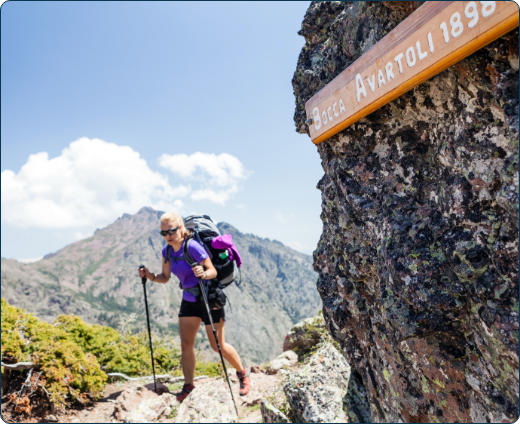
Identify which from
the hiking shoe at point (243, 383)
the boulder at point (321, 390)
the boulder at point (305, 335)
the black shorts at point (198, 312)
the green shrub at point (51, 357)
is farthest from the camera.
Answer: the boulder at point (305, 335)

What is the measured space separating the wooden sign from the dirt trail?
5.25 metres

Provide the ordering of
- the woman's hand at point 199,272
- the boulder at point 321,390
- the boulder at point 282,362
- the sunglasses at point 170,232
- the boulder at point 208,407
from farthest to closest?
the boulder at point 282,362 → the boulder at point 208,407 → the sunglasses at point 170,232 → the woman's hand at point 199,272 → the boulder at point 321,390

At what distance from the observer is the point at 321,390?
4.59m

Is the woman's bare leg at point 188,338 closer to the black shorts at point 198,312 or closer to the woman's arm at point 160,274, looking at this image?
the black shorts at point 198,312

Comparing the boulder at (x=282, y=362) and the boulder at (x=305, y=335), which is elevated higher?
the boulder at (x=305, y=335)

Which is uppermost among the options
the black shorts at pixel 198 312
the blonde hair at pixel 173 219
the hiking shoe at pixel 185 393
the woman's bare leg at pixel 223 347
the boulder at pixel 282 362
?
the blonde hair at pixel 173 219

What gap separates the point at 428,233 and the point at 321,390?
9.86ft

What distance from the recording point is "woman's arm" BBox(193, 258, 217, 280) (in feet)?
17.2

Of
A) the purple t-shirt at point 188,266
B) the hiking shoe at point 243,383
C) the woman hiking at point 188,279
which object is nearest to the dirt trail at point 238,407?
the hiking shoe at point 243,383

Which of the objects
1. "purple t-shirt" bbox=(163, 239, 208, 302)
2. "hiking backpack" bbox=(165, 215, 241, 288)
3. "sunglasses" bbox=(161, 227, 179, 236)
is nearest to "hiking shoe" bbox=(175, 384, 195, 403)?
"purple t-shirt" bbox=(163, 239, 208, 302)

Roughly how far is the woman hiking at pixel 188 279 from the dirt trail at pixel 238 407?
27 cm

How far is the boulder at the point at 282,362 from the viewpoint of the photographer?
8.58 metres

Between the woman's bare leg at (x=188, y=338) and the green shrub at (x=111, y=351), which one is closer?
the woman's bare leg at (x=188, y=338)

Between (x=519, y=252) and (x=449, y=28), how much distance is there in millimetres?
1505
